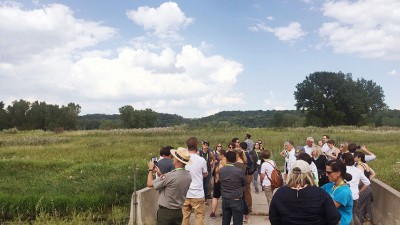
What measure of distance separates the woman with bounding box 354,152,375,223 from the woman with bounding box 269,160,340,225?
4.23 metres

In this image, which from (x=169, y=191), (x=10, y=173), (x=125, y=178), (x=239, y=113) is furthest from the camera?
(x=239, y=113)

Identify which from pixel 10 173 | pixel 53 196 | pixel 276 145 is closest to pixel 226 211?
pixel 53 196

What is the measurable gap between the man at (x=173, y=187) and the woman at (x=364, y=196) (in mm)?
3744

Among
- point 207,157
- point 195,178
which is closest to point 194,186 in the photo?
point 195,178

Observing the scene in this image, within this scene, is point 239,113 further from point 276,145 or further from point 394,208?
point 394,208

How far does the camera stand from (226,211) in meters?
7.27

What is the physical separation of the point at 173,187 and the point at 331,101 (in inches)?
2682

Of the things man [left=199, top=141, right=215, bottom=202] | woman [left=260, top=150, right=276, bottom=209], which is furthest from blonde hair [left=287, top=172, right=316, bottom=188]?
man [left=199, top=141, right=215, bottom=202]

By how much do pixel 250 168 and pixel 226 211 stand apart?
2444mm

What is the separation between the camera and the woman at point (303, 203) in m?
3.65

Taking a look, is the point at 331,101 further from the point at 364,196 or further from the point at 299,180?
the point at 299,180

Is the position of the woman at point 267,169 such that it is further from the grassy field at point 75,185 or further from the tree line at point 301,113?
the tree line at point 301,113

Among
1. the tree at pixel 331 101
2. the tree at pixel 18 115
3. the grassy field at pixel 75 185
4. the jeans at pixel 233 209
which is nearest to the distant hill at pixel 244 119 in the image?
the tree at pixel 18 115

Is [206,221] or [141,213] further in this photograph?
[206,221]
